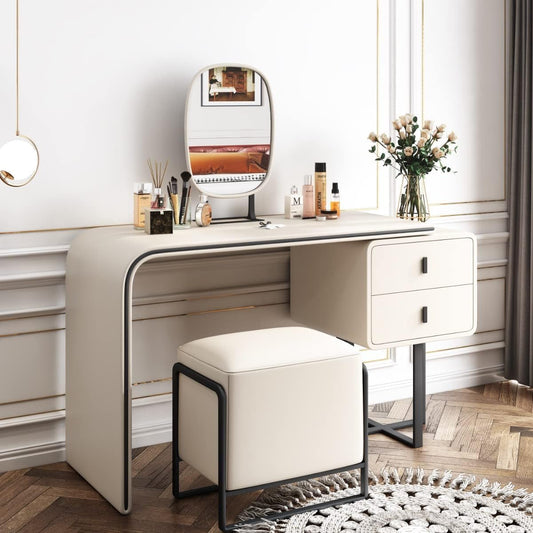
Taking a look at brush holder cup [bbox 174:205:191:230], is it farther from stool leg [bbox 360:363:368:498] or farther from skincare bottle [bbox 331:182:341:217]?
stool leg [bbox 360:363:368:498]

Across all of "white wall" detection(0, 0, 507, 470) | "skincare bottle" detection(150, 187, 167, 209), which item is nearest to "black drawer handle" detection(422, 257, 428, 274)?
"white wall" detection(0, 0, 507, 470)

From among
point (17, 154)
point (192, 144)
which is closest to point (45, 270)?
point (17, 154)

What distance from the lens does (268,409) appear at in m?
2.46

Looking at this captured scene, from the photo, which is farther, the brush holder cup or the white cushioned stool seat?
the brush holder cup

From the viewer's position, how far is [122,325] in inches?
98.1

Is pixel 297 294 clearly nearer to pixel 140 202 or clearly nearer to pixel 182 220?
pixel 182 220

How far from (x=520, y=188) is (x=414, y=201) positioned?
2.40ft

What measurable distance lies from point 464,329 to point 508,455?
46 cm

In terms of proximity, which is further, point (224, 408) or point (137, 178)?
point (137, 178)

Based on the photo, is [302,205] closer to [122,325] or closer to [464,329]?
[464,329]

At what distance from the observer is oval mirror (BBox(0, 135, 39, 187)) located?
2.73 meters

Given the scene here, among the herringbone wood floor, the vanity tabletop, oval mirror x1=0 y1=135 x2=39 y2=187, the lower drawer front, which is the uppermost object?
oval mirror x1=0 y1=135 x2=39 y2=187

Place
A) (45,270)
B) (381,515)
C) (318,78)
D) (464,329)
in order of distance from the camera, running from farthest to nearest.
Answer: (318,78)
(464,329)
(45,270)
(381,515)

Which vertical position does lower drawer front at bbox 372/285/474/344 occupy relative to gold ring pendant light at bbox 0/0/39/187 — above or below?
below
